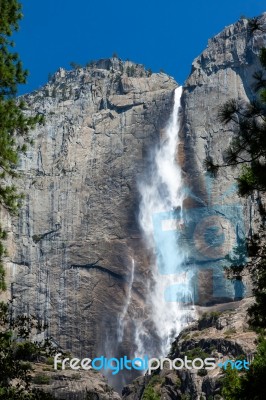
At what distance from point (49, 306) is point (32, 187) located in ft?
47.9

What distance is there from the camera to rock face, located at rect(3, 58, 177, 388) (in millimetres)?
81688

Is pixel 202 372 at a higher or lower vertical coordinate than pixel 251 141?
lower

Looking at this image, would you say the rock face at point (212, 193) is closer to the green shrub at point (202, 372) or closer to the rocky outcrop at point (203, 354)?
the rocky outcrop at point (203, 354)

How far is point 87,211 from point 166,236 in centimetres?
972

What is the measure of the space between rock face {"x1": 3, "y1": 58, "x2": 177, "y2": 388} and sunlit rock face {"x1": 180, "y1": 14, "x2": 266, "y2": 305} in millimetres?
4399

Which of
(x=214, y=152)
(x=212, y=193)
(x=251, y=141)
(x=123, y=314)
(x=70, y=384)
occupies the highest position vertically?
(x=214, y=152)

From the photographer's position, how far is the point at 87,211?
8569 cm

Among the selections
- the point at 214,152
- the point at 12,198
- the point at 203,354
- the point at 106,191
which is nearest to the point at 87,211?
the point at 106,191

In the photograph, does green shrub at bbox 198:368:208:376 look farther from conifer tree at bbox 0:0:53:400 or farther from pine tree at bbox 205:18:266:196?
pine tree at bbox 205:18:266:196

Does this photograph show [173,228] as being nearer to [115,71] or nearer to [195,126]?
[195,126]

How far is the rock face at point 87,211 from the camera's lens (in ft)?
268

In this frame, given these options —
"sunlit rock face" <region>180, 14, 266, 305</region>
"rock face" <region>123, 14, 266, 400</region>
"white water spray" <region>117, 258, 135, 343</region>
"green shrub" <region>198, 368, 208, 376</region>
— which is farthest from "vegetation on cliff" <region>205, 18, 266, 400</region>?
"white water spray" <region>117, 258, 135, 343</region>

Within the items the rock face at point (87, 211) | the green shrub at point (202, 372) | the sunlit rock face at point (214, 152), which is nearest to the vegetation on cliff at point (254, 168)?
the green shrub at point (202, 372)

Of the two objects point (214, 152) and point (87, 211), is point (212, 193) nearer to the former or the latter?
point (214, 152)
